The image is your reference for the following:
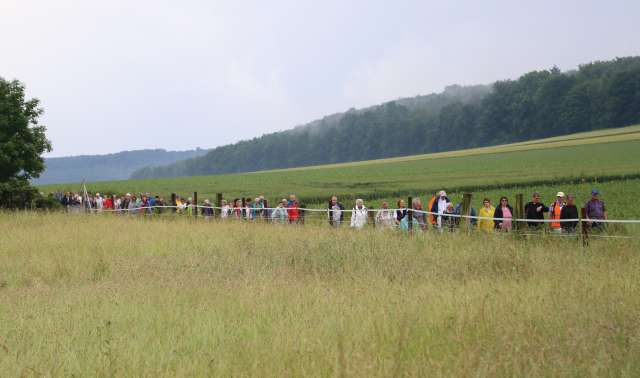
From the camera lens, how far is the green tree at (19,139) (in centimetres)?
3372

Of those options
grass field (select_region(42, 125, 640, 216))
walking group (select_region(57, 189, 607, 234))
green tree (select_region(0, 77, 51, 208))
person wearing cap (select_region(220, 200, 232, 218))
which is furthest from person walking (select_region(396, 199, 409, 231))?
green tree (select_region(0, 77, 51, 208))

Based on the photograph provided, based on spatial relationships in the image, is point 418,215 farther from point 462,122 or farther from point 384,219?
point 462,122

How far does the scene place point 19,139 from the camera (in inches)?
1366

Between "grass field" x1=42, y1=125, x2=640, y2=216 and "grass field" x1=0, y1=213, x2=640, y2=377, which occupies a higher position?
"grass field" x1=42, y1=125, x2=640, y2=216

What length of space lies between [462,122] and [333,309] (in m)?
108

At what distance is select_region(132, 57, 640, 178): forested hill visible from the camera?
84.1m

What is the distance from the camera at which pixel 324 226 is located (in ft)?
55.8

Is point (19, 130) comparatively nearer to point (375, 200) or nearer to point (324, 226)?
point (375, 200)

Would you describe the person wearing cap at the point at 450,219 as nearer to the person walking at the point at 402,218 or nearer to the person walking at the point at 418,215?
the person walking at the point at 418,215

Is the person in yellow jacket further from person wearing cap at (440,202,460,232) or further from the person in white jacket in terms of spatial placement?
the person in white jacket

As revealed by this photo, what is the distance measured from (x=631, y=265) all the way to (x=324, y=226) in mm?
9211

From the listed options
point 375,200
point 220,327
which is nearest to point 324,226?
point 220,327

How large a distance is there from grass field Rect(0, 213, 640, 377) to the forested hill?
77.5m

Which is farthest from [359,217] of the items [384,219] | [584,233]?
[584,233]
